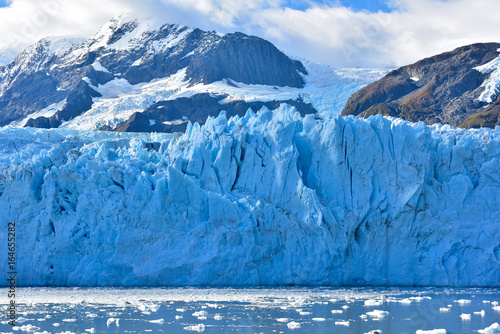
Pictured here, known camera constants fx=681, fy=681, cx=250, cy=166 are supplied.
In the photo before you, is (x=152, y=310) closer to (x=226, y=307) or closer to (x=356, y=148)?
(x=226, y=307)

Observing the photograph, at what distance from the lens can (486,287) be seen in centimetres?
2069

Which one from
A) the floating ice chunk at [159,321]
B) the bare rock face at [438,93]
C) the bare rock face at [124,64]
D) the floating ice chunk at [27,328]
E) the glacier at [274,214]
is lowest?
the floating ice chunk at [27,328]

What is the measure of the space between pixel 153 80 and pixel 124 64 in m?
5.96

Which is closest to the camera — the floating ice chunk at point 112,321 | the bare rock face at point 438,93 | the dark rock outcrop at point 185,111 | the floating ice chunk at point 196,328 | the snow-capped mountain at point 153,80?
the floating ice chunk at point 196,328

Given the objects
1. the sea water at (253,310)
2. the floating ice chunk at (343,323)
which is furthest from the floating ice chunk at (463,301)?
the floating ice chunk at (343,323)

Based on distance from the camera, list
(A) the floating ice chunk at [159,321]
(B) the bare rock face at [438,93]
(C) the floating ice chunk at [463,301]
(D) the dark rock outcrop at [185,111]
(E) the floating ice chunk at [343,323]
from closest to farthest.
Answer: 1. (E) the floating ice chunk at [343,323]
2. (A) the floating ice chunk at [159,321]
3. (C) the floating ice chunk at [463,301]
4. (B) the bare rock face at [438,93]
5. (D) the dark rock outcrop at [185,111]

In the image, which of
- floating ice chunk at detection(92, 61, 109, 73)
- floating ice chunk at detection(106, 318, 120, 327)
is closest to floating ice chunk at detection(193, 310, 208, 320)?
floating ice chunk at detection(106, 318, 120, 327)

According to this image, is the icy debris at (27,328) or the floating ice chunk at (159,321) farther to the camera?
the floating ice chunk at (159,321)

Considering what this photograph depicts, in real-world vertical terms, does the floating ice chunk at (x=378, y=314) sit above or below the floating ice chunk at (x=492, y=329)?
above

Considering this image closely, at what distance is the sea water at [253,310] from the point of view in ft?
47.5

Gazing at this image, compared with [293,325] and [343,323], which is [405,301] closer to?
[343,323]

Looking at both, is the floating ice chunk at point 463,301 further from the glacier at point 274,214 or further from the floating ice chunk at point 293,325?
the floating ice chunk at point 293,325

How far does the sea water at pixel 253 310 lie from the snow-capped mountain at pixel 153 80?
32.6 meters

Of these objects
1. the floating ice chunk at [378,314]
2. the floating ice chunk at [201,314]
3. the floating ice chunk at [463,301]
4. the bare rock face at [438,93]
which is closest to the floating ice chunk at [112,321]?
the floating ice chunk at [201,314]
